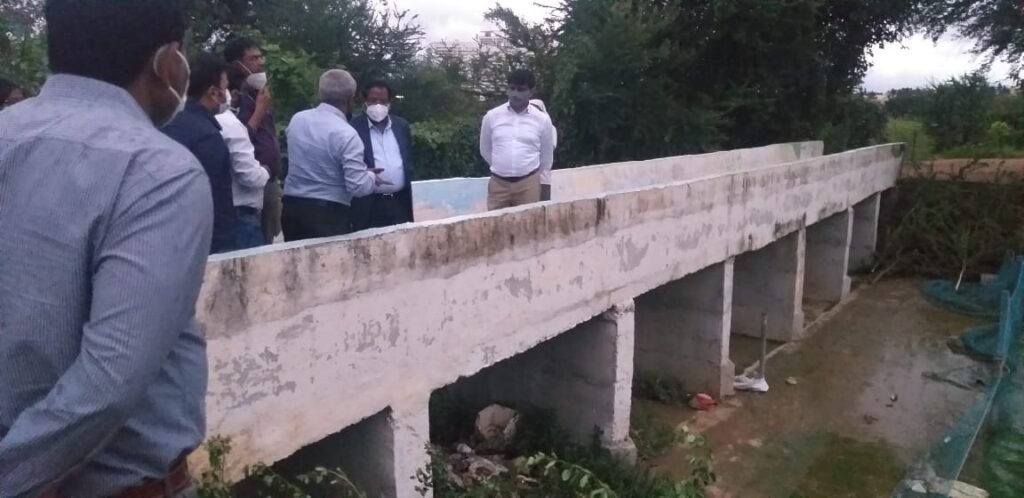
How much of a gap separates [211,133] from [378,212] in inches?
65.0

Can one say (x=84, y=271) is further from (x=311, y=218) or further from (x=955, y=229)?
(x=955, y=229)

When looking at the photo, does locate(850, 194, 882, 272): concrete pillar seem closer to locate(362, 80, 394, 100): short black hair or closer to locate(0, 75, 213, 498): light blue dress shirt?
locate(362, 80, 394, 100): short black hair

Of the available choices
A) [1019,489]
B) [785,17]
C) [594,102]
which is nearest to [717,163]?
[594,102]

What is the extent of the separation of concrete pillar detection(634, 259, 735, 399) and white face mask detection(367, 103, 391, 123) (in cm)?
455

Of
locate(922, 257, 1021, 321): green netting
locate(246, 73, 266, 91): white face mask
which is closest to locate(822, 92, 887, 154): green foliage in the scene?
locate(922, 257, 1021, 321): green netting

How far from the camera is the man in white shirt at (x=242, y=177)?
4277 mm

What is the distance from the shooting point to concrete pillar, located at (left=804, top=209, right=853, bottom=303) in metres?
13.2

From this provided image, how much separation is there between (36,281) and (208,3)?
18.2 metres

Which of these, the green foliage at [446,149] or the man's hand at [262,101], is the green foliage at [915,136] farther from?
the man's hand at [262,101]

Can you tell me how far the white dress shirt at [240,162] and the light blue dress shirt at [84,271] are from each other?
2867 mm

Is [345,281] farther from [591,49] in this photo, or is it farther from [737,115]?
[737,115]

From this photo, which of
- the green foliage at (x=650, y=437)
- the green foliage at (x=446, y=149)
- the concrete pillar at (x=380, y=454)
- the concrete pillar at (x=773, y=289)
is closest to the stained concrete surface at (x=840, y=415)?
the green foliage at (x=650, y=437)

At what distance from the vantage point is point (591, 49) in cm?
1520

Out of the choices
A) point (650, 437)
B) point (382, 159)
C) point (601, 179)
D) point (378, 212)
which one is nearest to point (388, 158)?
point (382, 159)
